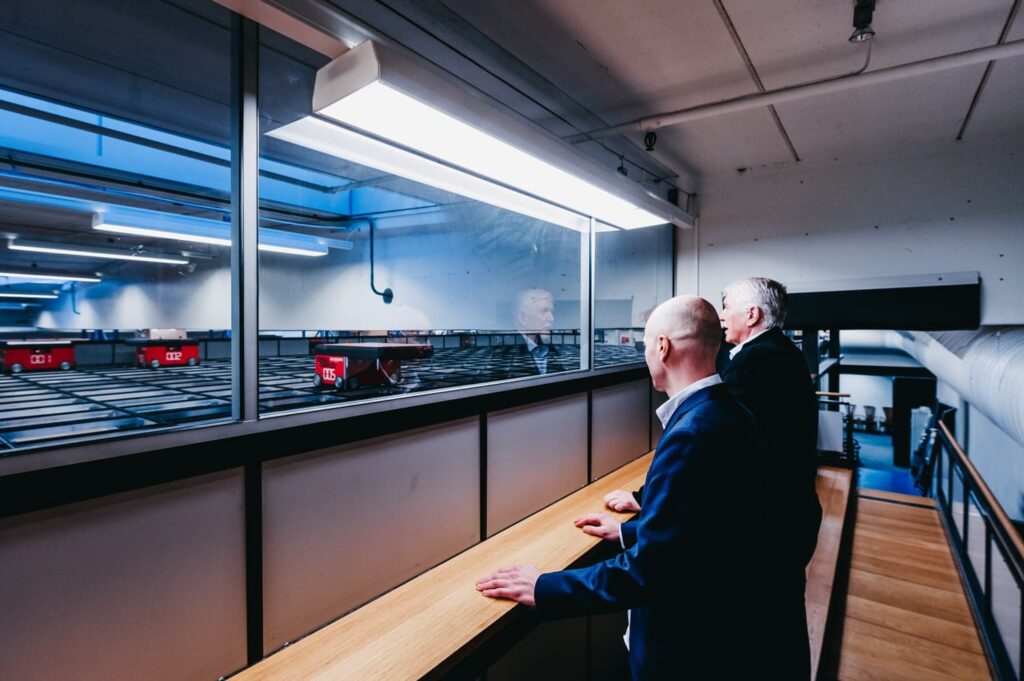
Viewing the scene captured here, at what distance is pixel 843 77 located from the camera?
239 centimetres

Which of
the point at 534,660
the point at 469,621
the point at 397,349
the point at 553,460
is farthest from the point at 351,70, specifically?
the point at 534,660

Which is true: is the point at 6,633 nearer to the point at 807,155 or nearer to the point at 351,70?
the point at 351,70

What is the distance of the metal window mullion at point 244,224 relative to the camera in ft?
4.70

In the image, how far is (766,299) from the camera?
6.45 ft

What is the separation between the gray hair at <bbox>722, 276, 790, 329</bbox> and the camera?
1.95m

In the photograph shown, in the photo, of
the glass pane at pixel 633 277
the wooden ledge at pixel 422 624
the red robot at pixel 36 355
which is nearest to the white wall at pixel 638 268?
the glass pane at pixel 633 277

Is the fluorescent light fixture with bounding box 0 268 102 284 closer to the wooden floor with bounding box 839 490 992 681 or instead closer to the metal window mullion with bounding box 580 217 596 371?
the metal window mullion with bounding box 580 217 596 371

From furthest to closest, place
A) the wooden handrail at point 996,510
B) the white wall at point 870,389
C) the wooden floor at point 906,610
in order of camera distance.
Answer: the white wall at point 870,389, the wooden floor at point 906,610, the wooden handrail at point 996,510

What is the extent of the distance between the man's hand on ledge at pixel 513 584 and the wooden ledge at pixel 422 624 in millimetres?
25

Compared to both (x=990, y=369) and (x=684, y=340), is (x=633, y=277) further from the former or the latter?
(x=684, y=340)

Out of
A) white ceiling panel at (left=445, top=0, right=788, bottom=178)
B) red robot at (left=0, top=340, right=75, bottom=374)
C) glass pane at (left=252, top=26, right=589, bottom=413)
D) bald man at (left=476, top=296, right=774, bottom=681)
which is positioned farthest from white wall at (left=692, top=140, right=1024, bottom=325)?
red robot at (left=0, top=340, right=75, bottom=374)

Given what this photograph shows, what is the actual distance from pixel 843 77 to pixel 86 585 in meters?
3.49

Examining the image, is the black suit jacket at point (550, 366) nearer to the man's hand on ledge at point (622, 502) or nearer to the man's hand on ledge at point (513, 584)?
the man's hand on ledge at point (622, 502)

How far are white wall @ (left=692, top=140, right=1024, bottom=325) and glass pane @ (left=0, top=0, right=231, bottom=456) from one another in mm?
3884
